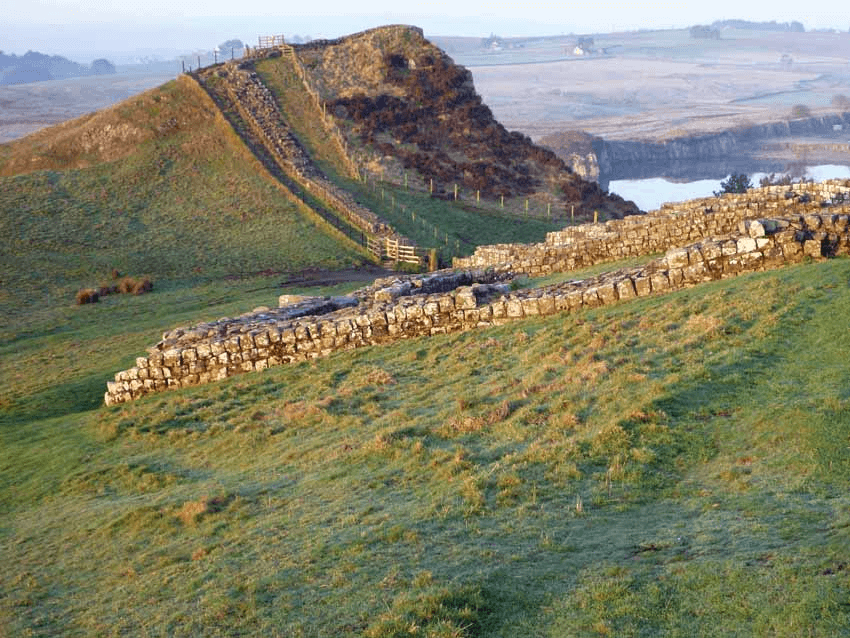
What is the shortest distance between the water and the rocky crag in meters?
98.6

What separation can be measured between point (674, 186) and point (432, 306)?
12316cm

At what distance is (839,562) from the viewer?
10711 mm

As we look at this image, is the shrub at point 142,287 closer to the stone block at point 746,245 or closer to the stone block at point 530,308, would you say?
the stone block at point 530,308

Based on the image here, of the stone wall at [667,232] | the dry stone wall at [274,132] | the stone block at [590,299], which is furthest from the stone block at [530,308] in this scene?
the dry stone wall at [274,132]

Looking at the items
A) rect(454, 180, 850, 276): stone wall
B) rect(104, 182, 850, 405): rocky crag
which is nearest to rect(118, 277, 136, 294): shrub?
rect(104, 182, 850, 405): rocky crag

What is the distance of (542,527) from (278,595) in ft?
11.8

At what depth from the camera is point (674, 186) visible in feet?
463

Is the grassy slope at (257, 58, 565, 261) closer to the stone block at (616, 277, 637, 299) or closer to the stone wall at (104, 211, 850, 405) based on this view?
the stone wall at (104, 211, 850, 405)

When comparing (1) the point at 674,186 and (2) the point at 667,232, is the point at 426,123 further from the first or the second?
(1) the point at 674,186

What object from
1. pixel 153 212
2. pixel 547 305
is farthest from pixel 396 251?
pixel 547 305

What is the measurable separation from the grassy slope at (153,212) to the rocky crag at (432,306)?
1930 cm

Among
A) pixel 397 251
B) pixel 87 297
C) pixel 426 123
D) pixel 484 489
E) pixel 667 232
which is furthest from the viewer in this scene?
pixel 426 123

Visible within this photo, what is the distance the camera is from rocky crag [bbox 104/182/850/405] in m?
23.4

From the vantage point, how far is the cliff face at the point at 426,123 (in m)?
72.7
